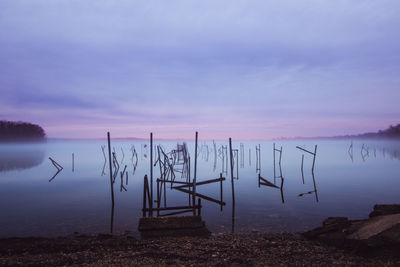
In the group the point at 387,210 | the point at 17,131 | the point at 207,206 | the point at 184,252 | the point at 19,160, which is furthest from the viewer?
the point at 17,131

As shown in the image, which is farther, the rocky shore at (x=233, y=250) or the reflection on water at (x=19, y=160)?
the reflection on water at (x=19, y=160)

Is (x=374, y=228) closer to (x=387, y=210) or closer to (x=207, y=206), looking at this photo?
(x=387, y=210)

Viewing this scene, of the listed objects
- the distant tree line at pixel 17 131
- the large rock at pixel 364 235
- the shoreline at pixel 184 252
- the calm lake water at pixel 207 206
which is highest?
the distant tree line at pixel 17 131

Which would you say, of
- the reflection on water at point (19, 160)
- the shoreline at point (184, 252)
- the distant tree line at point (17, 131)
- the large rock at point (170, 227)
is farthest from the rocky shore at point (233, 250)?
the distant tree line at point (17, 131)

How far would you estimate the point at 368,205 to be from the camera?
1895 centimetres

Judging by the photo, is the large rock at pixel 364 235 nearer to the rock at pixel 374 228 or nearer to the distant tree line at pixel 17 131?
the rock at pixel 374 228

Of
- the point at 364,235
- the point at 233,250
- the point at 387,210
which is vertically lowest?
the point at 233,250

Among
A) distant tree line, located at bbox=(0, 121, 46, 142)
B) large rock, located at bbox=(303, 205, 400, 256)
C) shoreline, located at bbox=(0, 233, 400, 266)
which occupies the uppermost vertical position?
distant tree line, located at bbox=(0, 121, 46, 142)

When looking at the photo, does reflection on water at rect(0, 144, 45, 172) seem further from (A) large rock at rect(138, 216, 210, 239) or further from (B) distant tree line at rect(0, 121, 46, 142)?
(B) distant tree line at rect(0, 121, 46, 142)

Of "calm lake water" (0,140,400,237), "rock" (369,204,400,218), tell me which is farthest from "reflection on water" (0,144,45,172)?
"rock" (369,204,400,218)

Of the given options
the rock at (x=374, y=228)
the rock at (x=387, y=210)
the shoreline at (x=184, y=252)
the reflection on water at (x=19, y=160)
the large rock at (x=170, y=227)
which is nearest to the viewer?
the shoreline at (x=184, y=252)

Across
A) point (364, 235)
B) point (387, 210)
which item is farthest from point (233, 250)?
point (387, 210)

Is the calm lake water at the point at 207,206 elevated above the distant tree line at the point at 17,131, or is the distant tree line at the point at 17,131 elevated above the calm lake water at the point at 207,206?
the distant tree line at the point at 17,131

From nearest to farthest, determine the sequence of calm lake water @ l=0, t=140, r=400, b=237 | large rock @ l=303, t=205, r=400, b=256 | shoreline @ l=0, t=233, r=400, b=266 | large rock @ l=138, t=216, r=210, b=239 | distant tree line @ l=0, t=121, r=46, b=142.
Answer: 1. shoreline @ l=0, t=233, r=400, b=266
2. large rock @ l=303, t=205, r=400, b=256
3. large rock @ l=138, t=216, r=210, b=239
4. calm lake water @ l=0, t=140, r=400, b=237
5. distant tree line @ l=0, t=121, r=46, b=142
